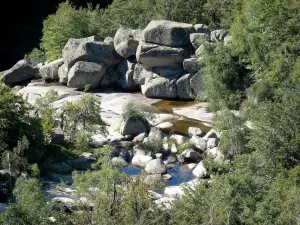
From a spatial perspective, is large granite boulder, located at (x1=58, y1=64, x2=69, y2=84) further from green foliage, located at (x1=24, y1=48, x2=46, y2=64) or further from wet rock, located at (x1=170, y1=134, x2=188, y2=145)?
wet rock, located at (x1=170, y1=134, x2=188, y2=145)

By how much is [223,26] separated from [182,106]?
8.95 m

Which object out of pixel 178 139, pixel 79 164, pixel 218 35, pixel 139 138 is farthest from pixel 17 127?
pixel 218 35

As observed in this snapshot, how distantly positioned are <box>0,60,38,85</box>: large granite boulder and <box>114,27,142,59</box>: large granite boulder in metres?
10.4

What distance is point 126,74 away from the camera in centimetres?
4728

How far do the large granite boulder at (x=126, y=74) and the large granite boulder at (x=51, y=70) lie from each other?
21.3 ft

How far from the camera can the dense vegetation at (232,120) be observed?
18.1 meters

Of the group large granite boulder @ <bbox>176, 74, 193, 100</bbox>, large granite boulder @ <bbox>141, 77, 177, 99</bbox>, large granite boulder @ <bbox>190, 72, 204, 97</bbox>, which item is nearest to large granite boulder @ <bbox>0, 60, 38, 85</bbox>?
large granite boulder @ <bbox>141, 77, 177, 99</bbox>

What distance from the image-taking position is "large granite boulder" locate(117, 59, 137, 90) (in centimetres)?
4703

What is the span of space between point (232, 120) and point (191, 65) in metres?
14.4

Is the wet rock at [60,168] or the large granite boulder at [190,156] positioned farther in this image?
the large granite boulder at [190,156]

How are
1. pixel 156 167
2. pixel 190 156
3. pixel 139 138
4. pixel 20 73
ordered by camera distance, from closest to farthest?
pixel 156 167, pixel 190 156, pixel 139 138, pixel 20 73

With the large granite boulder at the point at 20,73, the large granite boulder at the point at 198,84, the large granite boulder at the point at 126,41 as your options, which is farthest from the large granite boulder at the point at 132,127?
the large granite boulder at the point at 20,73

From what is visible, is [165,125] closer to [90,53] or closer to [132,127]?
[132,127]

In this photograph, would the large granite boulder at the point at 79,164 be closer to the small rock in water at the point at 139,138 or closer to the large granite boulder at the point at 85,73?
the small rock in water at the point at 139,138
